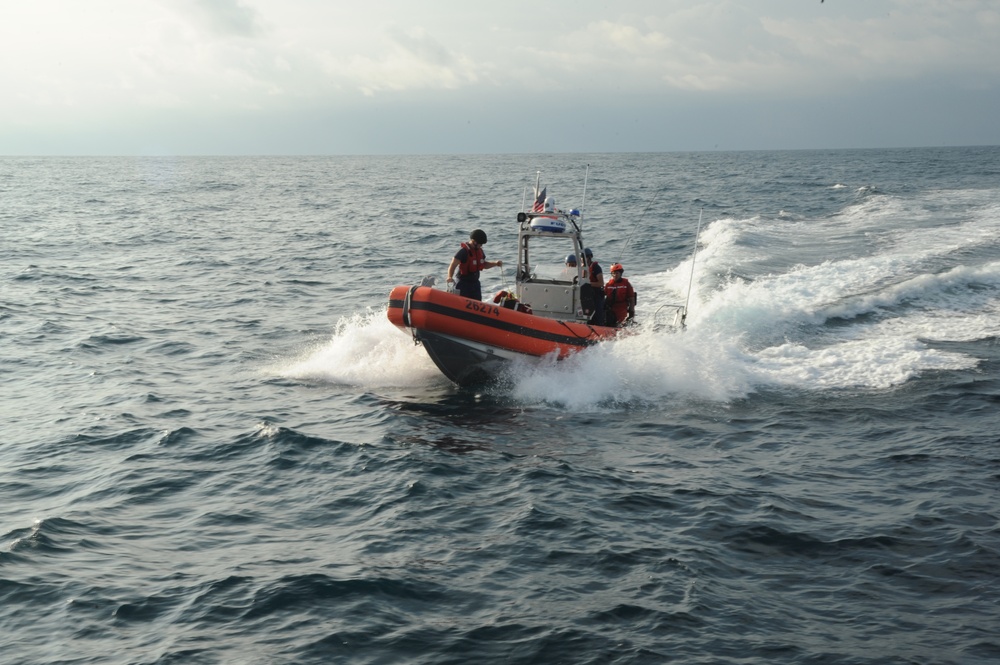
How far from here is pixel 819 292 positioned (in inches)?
669

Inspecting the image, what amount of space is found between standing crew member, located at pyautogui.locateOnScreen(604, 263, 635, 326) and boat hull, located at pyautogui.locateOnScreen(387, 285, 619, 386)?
904 mm

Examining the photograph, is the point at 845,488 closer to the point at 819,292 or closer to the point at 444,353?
the point at 444,353

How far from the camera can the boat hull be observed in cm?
1120

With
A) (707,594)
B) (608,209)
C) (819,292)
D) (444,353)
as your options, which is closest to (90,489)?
(444,353)

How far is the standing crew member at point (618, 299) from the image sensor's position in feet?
41.8

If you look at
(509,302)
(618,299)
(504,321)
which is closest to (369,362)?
(509,302)

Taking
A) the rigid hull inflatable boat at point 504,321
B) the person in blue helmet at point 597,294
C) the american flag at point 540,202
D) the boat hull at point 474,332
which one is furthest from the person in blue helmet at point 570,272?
the boat hull at point 474,332

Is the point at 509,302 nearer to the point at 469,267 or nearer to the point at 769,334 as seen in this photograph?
the point at 469,267

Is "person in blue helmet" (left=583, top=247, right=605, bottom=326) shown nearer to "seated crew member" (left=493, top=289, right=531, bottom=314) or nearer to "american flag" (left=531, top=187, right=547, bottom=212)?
"seated crew member" (left=493, top=289, right=531, bottom=314)

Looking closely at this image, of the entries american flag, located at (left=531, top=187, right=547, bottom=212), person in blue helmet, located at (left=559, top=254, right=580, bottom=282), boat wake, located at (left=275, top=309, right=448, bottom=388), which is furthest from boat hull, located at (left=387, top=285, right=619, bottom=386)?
american flag, located at (left=531, top=187, right=547, bottom=212)

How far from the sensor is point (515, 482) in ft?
28.8

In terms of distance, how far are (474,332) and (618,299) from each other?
2458mm

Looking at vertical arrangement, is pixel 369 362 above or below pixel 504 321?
below

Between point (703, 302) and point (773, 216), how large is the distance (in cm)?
1518
